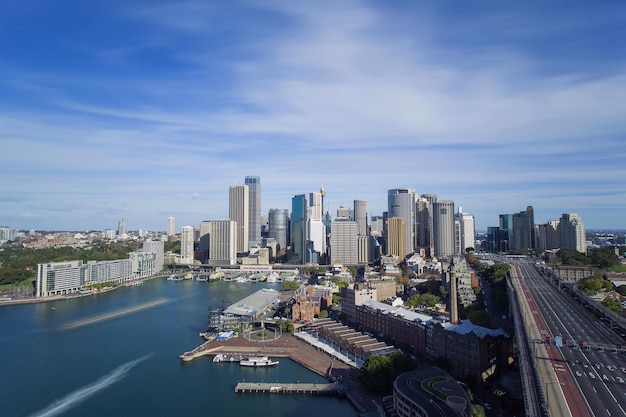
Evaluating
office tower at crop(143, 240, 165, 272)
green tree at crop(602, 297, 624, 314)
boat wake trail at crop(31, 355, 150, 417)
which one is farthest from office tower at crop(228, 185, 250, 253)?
green tree at crop(602, 297, 624, 314)

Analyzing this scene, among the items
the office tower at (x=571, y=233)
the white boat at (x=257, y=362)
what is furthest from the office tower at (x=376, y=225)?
the white boat at (x=257, y=362)

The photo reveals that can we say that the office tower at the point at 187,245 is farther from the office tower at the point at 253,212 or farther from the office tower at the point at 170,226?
the office tower at the point at 170,226

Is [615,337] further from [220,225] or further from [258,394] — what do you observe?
[220,225]

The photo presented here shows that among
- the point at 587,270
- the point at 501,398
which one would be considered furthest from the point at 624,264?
the point at 501,398

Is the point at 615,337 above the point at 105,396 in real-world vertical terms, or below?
above

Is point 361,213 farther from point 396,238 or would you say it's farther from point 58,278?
point 58,278

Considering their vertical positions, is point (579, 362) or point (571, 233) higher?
point (571, 233)

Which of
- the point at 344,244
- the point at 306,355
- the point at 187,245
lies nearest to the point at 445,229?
the point at 344,244
